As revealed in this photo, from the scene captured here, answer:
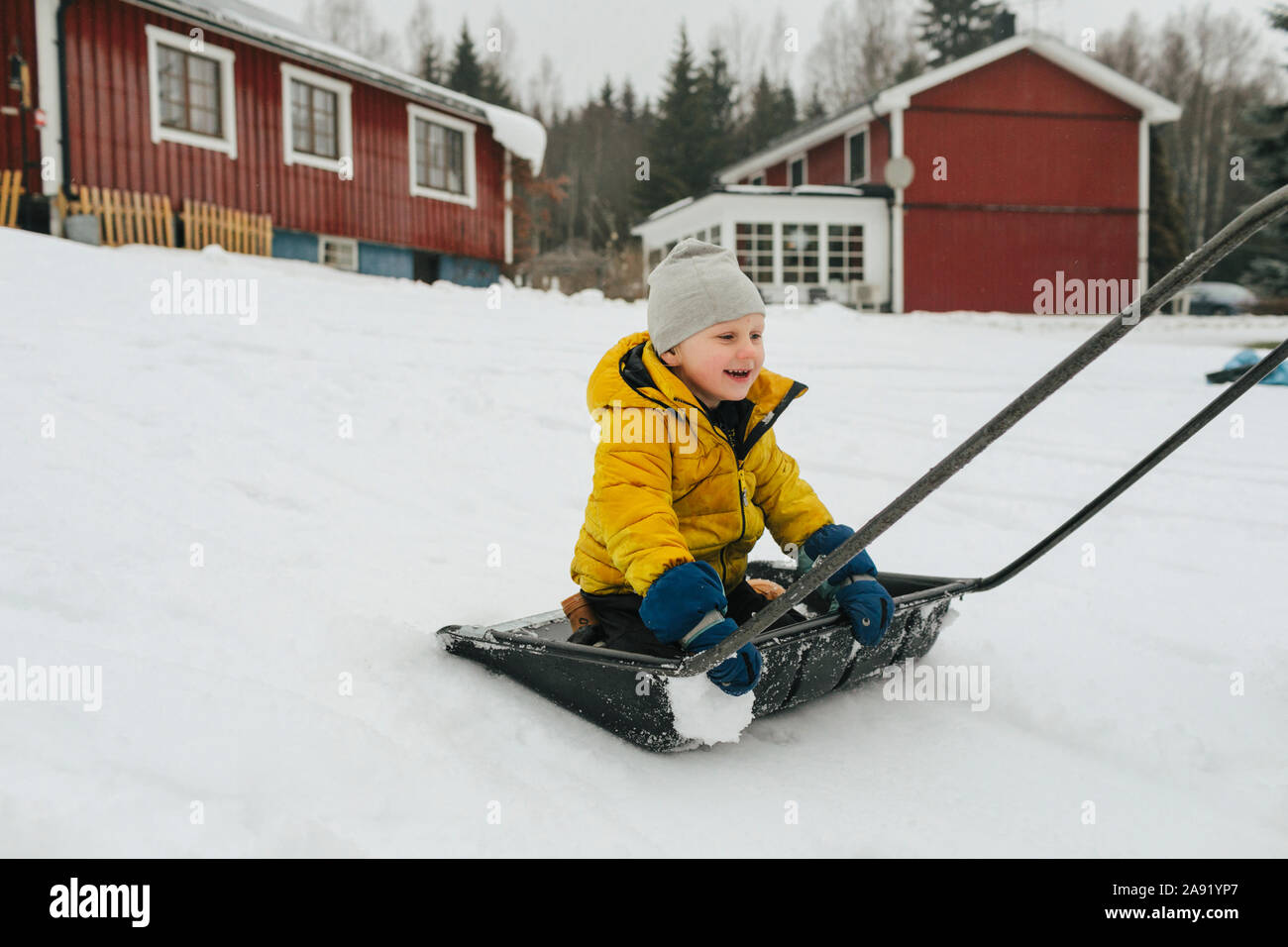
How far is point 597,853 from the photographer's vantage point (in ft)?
5.86

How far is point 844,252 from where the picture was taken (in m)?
19.4

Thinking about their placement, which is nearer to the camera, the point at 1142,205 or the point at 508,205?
the point at 508,205

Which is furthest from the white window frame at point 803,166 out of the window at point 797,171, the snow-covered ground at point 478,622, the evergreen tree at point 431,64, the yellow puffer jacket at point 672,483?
the evergreen tree at point 431,64

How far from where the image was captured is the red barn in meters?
19.0

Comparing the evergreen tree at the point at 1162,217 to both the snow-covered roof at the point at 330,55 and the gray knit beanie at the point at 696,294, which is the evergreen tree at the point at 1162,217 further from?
the gray knit beanie at the point at 696,294

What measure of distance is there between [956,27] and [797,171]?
74.2ft

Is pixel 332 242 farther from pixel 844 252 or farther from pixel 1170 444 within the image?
pixel 1170 444

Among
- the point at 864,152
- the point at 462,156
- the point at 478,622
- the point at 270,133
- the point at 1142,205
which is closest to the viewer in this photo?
the point at 478,622

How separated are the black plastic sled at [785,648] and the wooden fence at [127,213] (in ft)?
34.0

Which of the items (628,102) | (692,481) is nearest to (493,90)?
(628,102)

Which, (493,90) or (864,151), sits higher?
(493,90)

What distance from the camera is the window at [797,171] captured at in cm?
2305

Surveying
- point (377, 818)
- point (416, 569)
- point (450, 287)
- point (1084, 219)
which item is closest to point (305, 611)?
point (416, 569)
